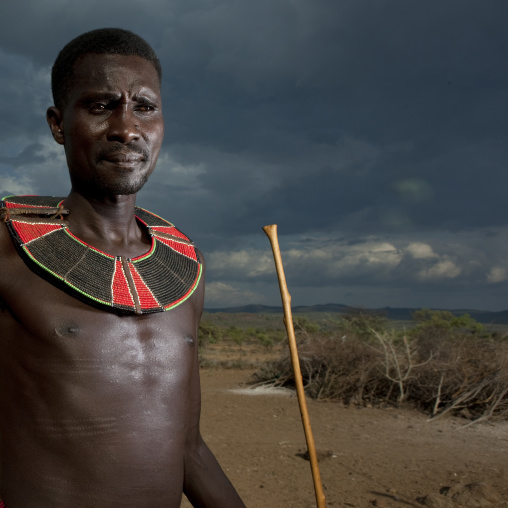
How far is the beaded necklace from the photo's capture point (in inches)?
57.7

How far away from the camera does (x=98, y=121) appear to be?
1545 mm

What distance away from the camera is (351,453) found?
6.53 meters

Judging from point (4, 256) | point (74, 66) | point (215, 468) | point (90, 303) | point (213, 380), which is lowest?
point (213, 380)

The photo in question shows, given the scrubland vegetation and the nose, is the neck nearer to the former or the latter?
the nose

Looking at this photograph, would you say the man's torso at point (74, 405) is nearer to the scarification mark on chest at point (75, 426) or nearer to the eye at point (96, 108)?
the scarification mark on chest at point (75, 426)

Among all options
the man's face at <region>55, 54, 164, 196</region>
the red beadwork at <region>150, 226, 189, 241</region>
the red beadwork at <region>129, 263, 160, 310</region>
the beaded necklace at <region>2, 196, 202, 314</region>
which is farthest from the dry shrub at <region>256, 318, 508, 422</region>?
the man's face at <region>55, 54, 164, 196</region>

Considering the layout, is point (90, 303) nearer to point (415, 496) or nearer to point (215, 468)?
point (215, 468)

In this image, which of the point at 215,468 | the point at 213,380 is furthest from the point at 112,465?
the point at 213,380

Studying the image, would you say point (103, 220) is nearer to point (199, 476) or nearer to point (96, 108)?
point (96, 108)

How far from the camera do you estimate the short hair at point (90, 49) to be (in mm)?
1598

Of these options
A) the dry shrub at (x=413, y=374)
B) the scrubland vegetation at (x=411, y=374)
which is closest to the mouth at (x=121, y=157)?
the dry shrub at (x=413, y=374)

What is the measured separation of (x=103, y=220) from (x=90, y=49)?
533mm

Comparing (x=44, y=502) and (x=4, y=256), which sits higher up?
(x=4, y=256)

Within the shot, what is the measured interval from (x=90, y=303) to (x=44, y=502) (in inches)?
20.9
